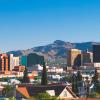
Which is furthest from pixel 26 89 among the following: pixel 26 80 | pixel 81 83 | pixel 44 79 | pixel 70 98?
pixel 26 80

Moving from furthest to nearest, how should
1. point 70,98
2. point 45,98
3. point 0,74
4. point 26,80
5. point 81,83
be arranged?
point 0,74 → point 26,80 → point 81,83 → point 70,98 → point 45,98

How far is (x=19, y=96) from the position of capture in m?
59.3

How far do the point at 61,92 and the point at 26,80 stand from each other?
1932 inches

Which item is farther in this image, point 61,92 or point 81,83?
point 81,83

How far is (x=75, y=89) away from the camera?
71.7m

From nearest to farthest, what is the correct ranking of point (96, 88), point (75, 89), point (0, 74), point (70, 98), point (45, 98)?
point (45, 98) < point (70, 98) < point (75, 89) < point (96, 88) < point (0, 74)

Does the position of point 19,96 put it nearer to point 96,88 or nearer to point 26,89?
point 26,89

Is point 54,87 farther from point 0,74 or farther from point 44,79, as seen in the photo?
point 0,74

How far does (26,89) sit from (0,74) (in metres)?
129

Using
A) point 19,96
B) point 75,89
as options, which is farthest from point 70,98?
point 75,89

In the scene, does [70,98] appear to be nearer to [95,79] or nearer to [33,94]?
[33,94]

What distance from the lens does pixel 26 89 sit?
6147 centimetres

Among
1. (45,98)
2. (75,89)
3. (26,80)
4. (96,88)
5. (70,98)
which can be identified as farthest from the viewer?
(26,80)

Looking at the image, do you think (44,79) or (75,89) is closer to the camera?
(75,89)
